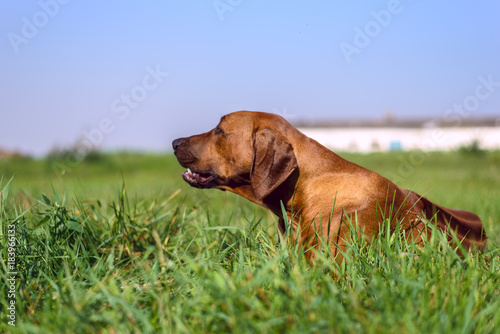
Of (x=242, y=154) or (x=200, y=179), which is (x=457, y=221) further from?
(x=200, y=179)

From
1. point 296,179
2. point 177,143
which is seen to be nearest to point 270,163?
point 296,179

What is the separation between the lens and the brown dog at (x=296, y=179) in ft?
10.2

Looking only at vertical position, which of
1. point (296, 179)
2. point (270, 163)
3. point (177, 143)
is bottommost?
point (296, 179)

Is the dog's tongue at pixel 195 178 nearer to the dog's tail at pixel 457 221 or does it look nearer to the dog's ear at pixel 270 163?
the dog's ear at pixel 270 163

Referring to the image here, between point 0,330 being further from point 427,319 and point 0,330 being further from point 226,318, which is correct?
point 427,319

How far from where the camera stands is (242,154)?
3369 millimetres

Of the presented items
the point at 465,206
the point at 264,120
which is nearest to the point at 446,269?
the point at 264,120

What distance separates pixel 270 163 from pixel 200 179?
0.63 metres

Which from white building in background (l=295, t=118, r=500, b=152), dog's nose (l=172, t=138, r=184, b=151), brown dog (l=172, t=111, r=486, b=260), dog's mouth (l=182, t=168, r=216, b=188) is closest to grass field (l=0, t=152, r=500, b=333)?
brown dog (l=172, t=111, r=486, b=260)

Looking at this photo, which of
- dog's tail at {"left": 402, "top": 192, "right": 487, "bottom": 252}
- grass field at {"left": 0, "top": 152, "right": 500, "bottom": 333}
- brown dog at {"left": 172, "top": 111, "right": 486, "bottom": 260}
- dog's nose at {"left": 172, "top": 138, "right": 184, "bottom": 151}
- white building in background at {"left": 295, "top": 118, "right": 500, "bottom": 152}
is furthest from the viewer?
white building in background at {"left": 295, "top": 118, "right": 500, "bottom": 152}

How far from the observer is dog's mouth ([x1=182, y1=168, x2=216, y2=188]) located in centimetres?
354

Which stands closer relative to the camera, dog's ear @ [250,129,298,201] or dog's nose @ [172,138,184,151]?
dog's ear @ [250,129,298,201]

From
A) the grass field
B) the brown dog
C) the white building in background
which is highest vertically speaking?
the brown dog

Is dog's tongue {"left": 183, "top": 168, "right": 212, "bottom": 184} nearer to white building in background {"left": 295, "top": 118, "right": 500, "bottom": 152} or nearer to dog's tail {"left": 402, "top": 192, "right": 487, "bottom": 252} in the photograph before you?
dog's tail {"left": 402, "top": 192, "right": 487, "bottom": 252}
